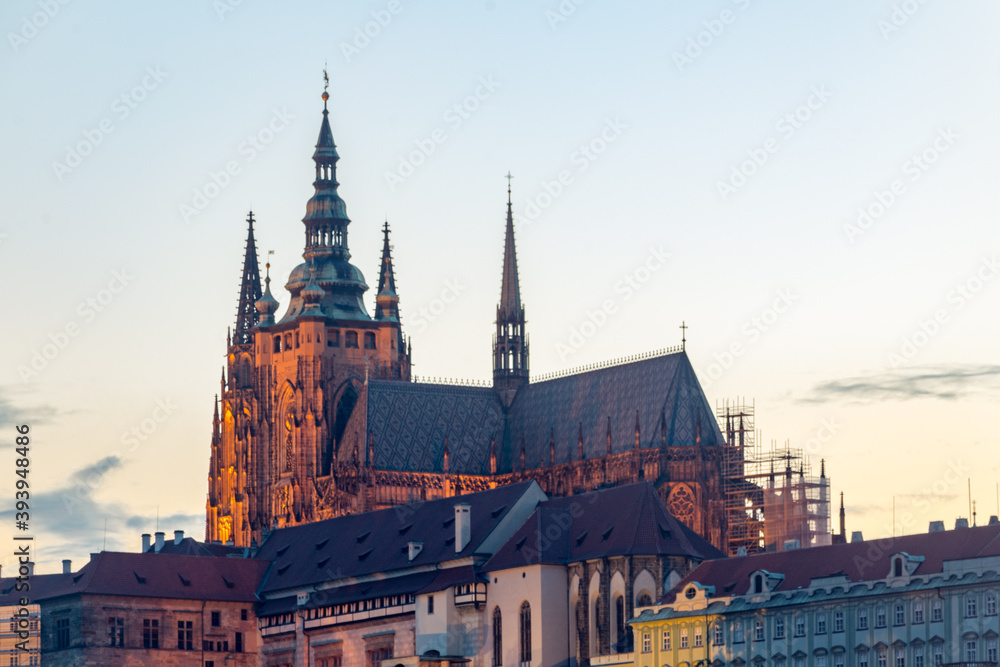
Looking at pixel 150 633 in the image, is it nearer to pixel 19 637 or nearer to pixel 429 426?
pixel 19 637

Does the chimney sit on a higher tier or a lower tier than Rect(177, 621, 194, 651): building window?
higher

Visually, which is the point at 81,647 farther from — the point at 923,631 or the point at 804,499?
the point at 923,631

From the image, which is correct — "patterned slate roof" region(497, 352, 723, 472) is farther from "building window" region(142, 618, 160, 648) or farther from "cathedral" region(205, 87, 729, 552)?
"building window" region(142, 618, 160, 648)

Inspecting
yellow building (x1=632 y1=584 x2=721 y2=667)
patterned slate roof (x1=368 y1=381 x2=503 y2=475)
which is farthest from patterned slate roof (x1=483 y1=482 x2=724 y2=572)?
patterned slate roof (x1=368 y1=381 x2=503 y2=475)

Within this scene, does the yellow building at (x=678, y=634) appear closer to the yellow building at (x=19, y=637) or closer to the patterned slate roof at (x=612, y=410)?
the yellow building at (x=19, y=637)

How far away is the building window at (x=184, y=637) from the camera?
527ft

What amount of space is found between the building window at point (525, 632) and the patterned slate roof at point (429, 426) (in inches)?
1988

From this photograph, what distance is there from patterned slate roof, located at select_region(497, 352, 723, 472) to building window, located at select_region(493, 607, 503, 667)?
38.2 m

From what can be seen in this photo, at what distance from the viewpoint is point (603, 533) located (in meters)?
141

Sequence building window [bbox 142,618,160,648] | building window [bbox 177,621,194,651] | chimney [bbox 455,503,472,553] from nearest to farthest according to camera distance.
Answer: chimney [bbox 455,503,472,553], building window [bbox 142,618,160,648], building window [bbox 177,621,194,651]

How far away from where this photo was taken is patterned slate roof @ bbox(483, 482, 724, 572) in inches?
5477

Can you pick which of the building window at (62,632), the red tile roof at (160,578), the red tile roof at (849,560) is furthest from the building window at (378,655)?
the red tile roof at (849,560)

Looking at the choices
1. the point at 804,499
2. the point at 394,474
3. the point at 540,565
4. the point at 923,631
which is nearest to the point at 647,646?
the point at 540,565

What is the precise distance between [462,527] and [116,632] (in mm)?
24335
